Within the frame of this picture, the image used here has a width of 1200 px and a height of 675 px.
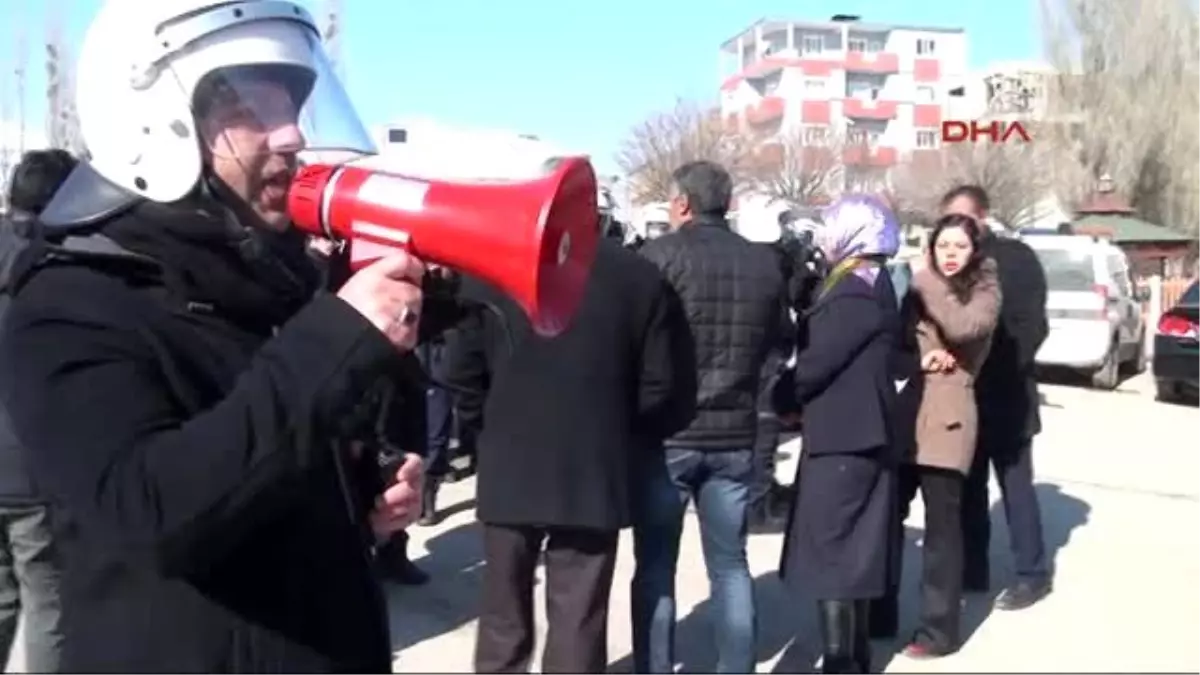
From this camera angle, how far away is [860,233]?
4648mm

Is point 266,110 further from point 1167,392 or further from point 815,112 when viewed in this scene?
point 815,112

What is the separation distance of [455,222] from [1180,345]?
1258 centimetres

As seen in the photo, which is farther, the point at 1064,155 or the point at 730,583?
the point at 1064,155

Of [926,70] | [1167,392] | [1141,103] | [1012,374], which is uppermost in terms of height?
[926,70]

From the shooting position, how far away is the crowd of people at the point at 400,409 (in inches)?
55.0

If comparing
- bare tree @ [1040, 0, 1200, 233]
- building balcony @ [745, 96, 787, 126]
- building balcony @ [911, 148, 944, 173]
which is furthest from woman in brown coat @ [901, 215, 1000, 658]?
building balcony @ [745, 96, 787, 126]

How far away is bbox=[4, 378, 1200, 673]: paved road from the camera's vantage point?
500 cm

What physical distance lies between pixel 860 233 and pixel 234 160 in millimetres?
3351

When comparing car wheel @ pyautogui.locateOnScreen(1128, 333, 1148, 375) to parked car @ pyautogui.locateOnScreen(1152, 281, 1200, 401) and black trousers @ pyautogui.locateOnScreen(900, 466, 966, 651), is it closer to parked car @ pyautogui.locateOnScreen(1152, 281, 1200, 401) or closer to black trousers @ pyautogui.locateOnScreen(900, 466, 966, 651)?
parked car @ pyautogui.locateOnScreen(1152, 281, 1200, 401)

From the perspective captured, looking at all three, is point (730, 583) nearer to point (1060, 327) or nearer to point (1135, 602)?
point (1135, 602)

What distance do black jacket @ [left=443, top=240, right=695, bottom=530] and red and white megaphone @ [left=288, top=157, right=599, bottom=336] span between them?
2232 mm

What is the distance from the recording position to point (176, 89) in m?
1.55

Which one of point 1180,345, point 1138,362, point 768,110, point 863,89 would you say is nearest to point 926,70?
point 863,89

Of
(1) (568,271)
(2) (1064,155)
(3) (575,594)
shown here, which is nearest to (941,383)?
(3) (575,594)
